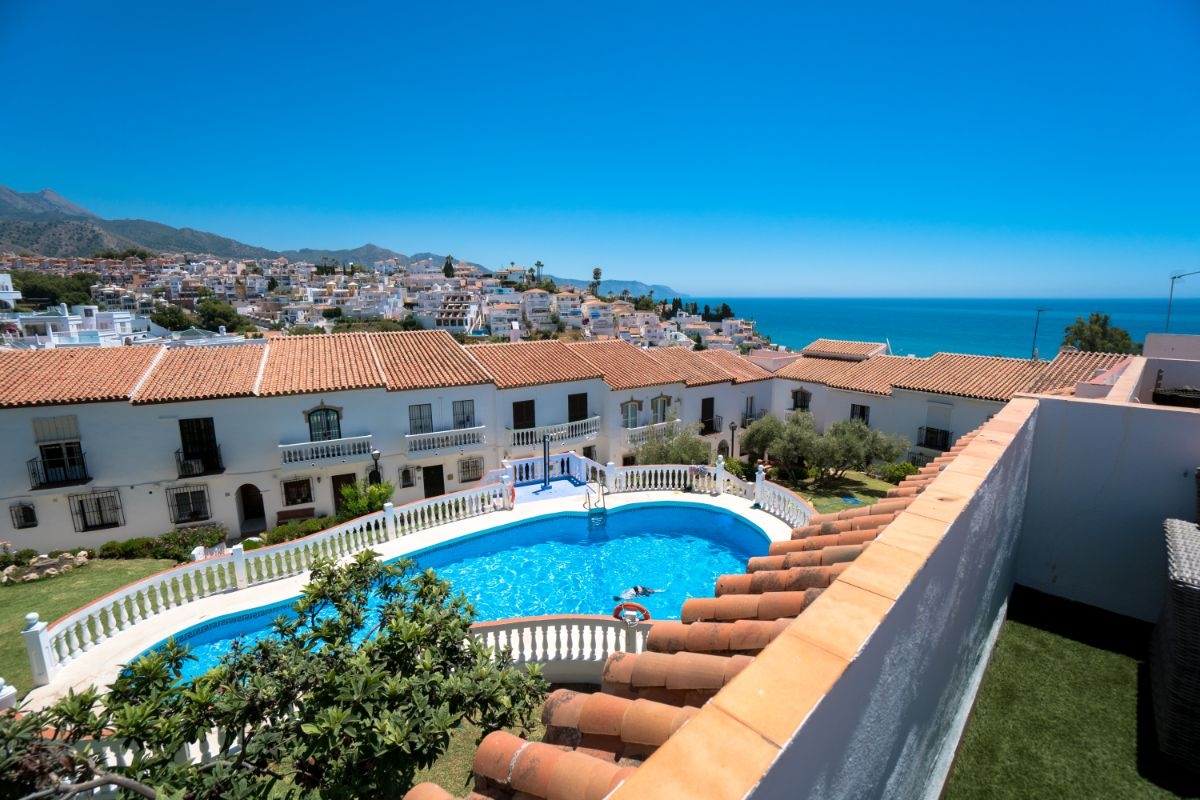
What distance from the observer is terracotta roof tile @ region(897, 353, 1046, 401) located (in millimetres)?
24219

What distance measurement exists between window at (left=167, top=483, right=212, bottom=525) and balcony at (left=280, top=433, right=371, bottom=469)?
285 centimetres

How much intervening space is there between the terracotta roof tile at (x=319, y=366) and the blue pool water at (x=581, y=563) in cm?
Answer: 924

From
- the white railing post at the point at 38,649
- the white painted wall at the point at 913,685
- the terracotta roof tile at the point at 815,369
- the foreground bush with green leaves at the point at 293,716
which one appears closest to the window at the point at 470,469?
the white railing post at the point at 38,649

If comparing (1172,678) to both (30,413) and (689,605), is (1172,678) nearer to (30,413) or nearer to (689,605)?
(689,605)

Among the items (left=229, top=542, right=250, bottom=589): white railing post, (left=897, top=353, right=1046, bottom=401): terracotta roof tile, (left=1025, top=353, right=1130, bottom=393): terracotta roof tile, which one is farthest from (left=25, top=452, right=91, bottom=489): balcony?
(left=1025, top=353, right=1130, bottom=393): terracotta roof tile

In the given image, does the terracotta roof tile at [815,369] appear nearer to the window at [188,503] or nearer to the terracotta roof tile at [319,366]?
the terracotta roof tile at [319,366]

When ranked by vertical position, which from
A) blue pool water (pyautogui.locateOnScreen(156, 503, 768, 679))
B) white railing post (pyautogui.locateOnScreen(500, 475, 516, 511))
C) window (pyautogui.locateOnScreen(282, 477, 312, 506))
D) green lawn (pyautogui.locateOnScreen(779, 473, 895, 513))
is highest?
white railing post (pyautogui.locateOnScreen(500, 475, 516, 511))

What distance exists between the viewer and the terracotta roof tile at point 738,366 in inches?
1229

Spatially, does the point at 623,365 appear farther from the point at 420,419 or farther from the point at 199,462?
the point at 199,462

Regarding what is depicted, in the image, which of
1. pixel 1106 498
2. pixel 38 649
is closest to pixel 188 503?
pixel 38 649

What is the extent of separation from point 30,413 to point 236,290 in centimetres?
19036

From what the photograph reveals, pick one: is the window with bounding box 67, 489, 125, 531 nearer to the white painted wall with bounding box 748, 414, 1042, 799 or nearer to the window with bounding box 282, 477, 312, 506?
the window with bounding box 282, 477, 312, 506

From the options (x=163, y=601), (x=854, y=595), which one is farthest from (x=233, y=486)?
(x=854, y=595)

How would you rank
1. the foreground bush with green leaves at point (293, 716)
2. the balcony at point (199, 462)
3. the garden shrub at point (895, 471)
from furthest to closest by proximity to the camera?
the garden shrub at point (895, 471) → the balcony at point (199, 462) → the foreground bush with green leaves at point (293, 716)
